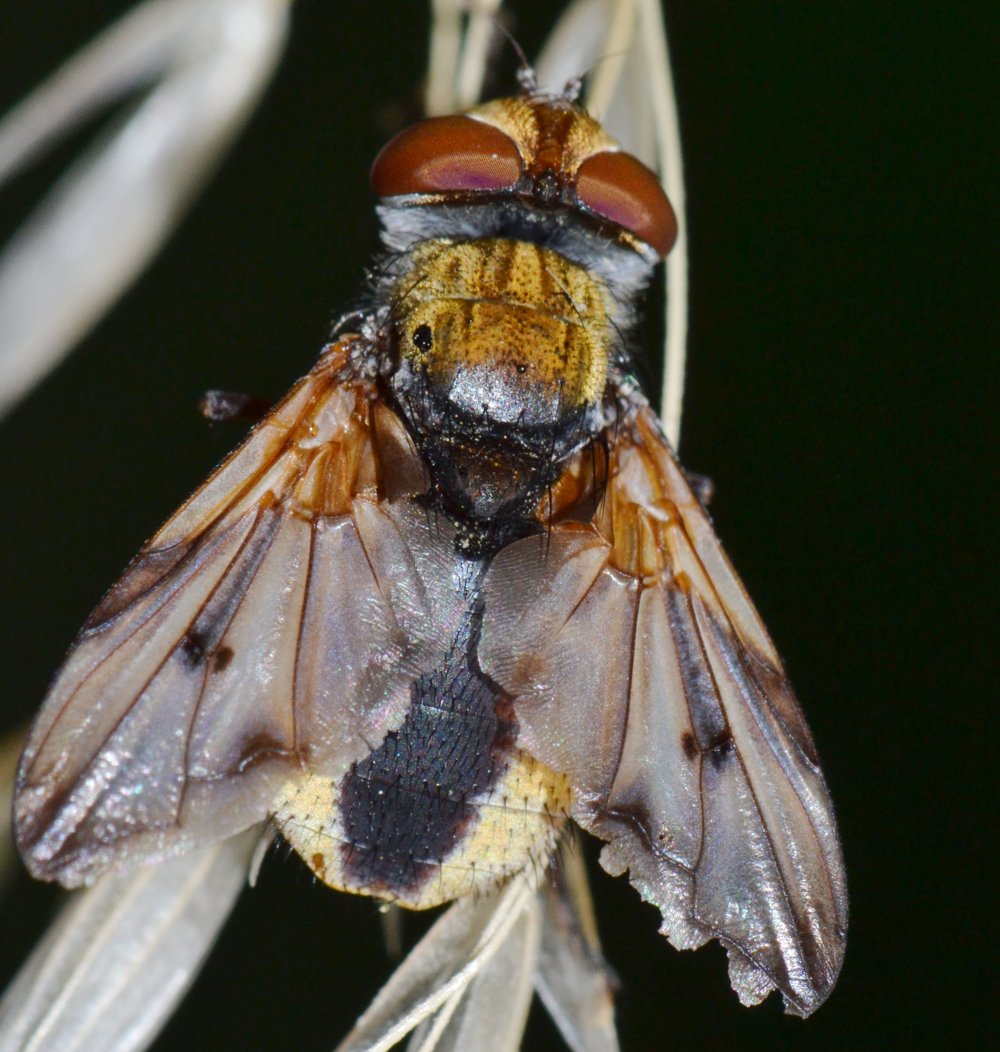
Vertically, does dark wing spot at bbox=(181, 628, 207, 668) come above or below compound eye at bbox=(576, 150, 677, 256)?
below

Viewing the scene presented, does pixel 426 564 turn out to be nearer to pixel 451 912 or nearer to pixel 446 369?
pixel 446 369

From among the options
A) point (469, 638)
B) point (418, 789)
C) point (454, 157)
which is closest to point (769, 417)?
point (454, 157)

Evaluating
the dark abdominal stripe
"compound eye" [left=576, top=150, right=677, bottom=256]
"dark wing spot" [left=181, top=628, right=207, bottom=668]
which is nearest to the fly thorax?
"compound eye" [left=576, top=150, right=677, bottom=256]

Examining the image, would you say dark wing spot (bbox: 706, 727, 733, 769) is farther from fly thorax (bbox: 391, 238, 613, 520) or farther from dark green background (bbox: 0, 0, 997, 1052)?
dark green background (bbox: 0, 0, 997, 1052)

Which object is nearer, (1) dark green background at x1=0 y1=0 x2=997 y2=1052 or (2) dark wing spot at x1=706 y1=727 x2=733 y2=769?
(2) dark wing spot at x1=706 y1=727 x2=733 y2=769

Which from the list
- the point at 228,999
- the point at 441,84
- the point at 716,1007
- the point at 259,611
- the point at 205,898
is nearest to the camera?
the point at 259,611

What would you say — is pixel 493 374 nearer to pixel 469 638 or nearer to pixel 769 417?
pixel 469 638

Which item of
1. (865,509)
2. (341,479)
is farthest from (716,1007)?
(341,479)
